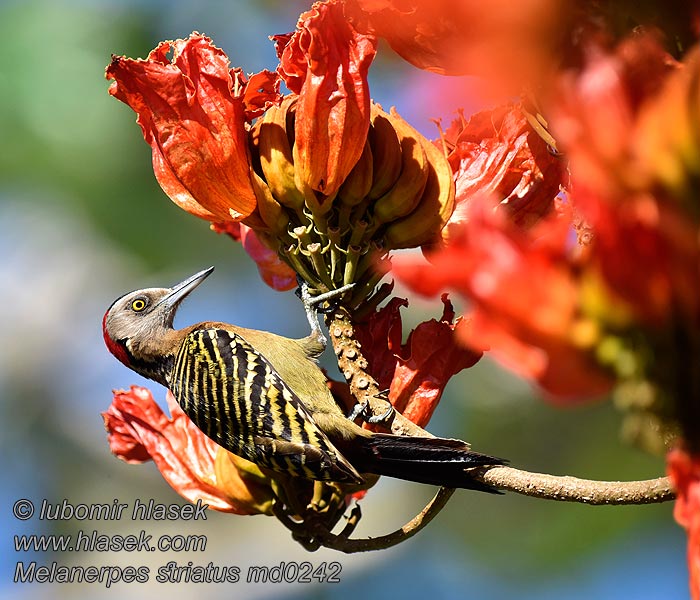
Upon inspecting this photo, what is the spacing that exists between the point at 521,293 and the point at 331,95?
1289 mm

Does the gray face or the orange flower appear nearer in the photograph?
the orange flower

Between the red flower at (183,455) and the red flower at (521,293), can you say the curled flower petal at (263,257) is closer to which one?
the red flower at (183,455)

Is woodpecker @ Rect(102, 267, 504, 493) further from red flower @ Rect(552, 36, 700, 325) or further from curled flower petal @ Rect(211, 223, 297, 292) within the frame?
red flower @ Rect(552, 36, 700, 325)

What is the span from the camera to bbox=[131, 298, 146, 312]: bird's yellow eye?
4930mm

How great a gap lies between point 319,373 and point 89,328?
6594 mm

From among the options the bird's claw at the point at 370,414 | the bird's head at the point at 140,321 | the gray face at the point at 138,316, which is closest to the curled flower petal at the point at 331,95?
the bird's claw at the point at 370,414

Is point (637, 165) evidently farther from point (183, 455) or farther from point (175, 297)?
point (175, 297)

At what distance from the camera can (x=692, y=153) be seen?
118 centimetres

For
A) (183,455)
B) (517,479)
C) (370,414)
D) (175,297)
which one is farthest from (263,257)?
(175,297)

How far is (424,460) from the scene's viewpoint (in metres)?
2.67

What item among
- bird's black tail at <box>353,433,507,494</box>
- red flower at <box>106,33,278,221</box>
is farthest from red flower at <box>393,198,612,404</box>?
red flower at <box>106,33,278,221</box>

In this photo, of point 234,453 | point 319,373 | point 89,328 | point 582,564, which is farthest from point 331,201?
point 89,328

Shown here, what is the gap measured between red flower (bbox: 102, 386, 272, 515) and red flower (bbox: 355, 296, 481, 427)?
55cm

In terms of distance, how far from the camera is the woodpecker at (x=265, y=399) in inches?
108
